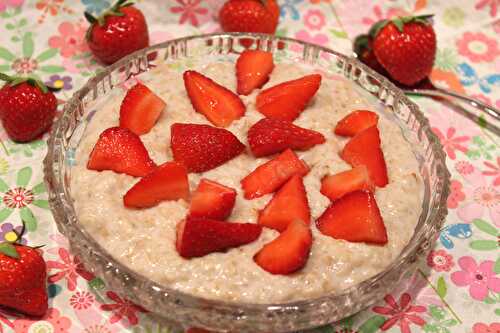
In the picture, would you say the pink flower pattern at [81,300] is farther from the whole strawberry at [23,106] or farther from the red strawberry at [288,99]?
the red strawberry at [288,99]

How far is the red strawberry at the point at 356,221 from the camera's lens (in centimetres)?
192

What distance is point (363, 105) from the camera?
2.48m

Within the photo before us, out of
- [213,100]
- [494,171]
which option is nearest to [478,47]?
[494,171]

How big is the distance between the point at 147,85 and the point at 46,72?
1.91 feet

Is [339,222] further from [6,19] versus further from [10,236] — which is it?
[6,19]

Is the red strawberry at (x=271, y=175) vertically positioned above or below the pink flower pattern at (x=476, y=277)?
above

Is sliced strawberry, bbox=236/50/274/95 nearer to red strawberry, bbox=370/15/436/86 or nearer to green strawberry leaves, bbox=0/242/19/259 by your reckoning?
red strawberry, bbox=370/15/436/86

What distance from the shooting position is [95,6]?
308 cm

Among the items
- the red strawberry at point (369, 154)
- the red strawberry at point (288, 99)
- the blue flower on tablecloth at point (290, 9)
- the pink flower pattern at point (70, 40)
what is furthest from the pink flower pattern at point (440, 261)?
the pink flower pattern at point (70, 40)

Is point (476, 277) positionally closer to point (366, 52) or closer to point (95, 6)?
point (366, 52)

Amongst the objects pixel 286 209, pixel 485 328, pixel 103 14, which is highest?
pixel 103 14

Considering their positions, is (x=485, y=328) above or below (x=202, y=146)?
below

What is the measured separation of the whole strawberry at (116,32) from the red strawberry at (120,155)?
2.43ft

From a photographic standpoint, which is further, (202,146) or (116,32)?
(116,32)
